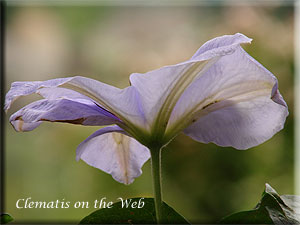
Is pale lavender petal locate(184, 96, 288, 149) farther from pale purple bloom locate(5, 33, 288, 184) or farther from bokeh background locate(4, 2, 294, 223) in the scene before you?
bokeh background locate(4, 2, 294, 223)

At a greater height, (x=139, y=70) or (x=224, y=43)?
(x=224, y=43)

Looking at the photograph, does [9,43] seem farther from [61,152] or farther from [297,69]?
[297,69]

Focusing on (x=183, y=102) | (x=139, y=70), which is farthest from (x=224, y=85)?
(x=139, y=70)

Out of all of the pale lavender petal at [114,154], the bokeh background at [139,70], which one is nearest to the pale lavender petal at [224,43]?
the pale lavender petal at [114,154]

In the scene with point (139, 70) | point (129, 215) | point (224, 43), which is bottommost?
point (139, 70)

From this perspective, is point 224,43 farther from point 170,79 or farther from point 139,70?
point 139,70

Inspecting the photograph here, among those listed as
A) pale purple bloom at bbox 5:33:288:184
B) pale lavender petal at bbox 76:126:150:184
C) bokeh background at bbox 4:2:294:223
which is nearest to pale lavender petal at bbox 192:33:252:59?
pale purple bloom at bbox 5:33:288:184

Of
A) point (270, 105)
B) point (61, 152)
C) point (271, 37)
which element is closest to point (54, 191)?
point (61, 152)

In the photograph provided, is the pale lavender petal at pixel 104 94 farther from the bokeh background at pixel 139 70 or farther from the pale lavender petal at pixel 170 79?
the bokeh background at pixel 139 70
